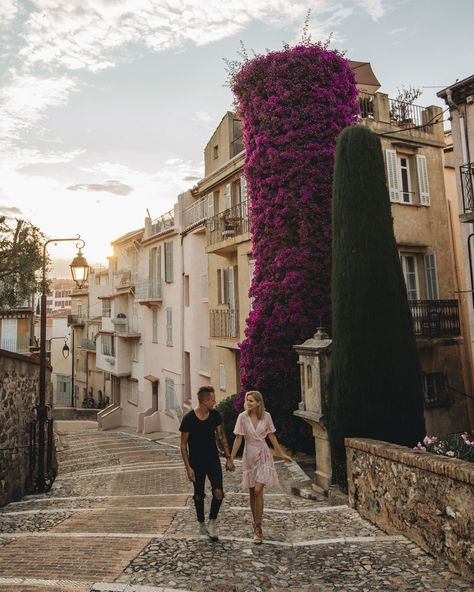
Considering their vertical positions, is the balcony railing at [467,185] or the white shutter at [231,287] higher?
the balcony railing at [467,185]

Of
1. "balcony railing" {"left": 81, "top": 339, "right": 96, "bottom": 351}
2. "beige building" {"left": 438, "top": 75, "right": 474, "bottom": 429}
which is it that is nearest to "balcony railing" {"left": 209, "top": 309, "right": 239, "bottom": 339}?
"beige building" {"left": 438, "top": 75, "right": 474, "bottom": 429}

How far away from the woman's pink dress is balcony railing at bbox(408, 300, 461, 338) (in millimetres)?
10217

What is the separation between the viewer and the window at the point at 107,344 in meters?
35.3

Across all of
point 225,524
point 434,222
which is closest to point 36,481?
point 225,524

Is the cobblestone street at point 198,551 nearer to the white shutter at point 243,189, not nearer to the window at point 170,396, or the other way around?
the white shutter at point 243,189

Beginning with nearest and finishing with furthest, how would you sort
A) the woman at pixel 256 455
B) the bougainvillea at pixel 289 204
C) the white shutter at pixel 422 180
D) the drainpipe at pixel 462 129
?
the woman at pixel 256 455 < the drainpipe at pixel 462 129 < the bougainvillea at pixel 289 204 < the white shutter at pixel 422 180

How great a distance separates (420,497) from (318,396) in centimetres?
349

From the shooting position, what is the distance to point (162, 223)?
2877 centimetres

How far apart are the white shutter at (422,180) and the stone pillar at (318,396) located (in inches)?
339

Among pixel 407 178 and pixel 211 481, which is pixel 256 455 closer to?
pixel 211 481

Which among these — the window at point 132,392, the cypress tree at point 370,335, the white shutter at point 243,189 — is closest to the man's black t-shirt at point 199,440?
the cypress tree at point 370,335

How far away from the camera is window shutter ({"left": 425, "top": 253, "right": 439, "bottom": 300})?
51.0ft

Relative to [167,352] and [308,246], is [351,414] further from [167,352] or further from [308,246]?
[167,352]

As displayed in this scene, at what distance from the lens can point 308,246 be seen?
46.1 ft
